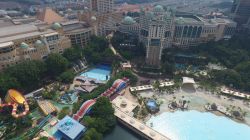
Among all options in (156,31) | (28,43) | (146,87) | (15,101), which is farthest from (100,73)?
(15,101)

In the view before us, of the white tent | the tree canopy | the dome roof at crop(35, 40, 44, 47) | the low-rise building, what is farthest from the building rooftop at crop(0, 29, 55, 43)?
the white tent

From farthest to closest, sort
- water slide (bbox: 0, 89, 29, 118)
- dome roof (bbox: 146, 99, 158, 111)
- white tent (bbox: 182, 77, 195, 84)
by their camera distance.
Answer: white tent (bbox: 182, 77, 195, 84), dome roof (bbox: 146, 99, 158, 111), water slide (bbox: 0, 89, 29, 118)

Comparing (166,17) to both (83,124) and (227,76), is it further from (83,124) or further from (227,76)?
(83,124)

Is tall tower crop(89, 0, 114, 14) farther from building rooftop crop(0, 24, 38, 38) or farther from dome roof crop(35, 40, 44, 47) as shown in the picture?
dome roof crop(35, 40, 44, 47)

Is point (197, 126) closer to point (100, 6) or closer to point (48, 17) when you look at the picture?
point (100, 6)

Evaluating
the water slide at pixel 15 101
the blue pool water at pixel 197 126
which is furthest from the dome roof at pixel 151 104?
the water slide at pixel 15 101

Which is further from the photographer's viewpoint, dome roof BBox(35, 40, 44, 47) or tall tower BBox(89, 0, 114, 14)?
tall tower BBox(89, 0, 114, 14)
